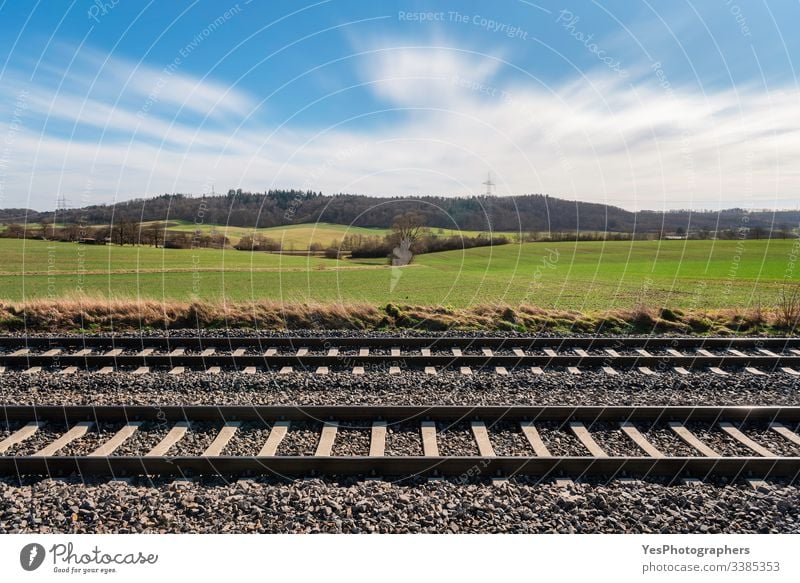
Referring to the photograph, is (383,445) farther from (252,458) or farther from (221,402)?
(221,402)

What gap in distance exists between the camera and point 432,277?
3306 centimetres

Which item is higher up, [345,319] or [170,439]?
[345,319]

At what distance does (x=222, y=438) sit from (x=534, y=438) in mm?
4847

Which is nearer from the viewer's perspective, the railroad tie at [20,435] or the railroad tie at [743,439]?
the railroad tie at [743,439]

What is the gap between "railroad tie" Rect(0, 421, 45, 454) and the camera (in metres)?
8.25

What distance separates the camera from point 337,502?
6344 mm

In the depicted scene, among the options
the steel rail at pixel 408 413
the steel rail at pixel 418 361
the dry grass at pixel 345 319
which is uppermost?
the dry grass at pixel 345 319

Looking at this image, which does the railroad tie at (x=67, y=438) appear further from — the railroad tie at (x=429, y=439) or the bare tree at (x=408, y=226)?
the bare tree at (x=408, y=226)

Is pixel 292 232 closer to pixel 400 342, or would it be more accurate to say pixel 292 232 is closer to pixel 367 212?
pixel 367 212

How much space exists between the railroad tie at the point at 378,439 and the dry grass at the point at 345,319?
7.70 metres

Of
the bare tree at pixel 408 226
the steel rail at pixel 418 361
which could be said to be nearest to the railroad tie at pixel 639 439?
the steel rail at pixel 418 361

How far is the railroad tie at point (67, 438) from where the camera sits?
795 cm
